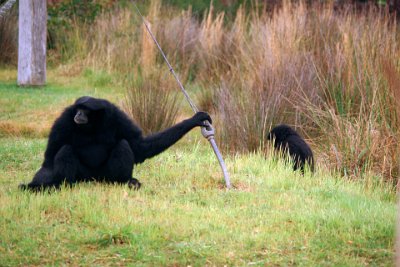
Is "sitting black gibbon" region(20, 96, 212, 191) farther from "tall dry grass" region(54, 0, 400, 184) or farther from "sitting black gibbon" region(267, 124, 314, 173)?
"tall dry grass" region(54, 0, 400, 184)

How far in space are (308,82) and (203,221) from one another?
17.9 ft

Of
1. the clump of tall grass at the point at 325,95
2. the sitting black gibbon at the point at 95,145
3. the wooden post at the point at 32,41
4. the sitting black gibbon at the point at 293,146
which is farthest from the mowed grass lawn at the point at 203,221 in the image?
the wooden post at the point at 32,41

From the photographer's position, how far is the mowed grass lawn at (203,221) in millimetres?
6059

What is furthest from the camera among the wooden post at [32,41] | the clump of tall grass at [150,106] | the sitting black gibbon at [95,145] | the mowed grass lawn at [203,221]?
the wooden post at [32,41]

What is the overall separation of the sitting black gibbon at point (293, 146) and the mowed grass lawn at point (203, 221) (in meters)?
0.51

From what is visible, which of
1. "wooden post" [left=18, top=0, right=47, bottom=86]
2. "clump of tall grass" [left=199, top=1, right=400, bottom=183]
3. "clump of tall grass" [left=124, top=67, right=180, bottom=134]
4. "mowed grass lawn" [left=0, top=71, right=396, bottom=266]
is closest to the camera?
"mowed grass lawn" [left=0, top=71, right=396, bottom=266]

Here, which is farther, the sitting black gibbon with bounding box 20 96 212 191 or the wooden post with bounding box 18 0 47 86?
the wooden post with bounding box 18 0 47 86

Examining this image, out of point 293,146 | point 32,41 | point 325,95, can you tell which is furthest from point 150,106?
point 32,41

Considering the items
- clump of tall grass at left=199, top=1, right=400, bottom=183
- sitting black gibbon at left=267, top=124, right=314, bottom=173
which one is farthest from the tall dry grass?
sitting black gibbon at left=267, top=124, right=314, bottom=173

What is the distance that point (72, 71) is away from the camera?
17.7 meters

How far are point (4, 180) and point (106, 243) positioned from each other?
107 inches

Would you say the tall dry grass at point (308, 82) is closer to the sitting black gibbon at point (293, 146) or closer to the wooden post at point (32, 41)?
the sitting black gibbon at point (293, 146)

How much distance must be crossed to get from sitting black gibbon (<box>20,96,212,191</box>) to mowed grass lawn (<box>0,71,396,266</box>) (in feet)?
0.60

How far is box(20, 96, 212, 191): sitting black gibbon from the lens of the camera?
770cm
